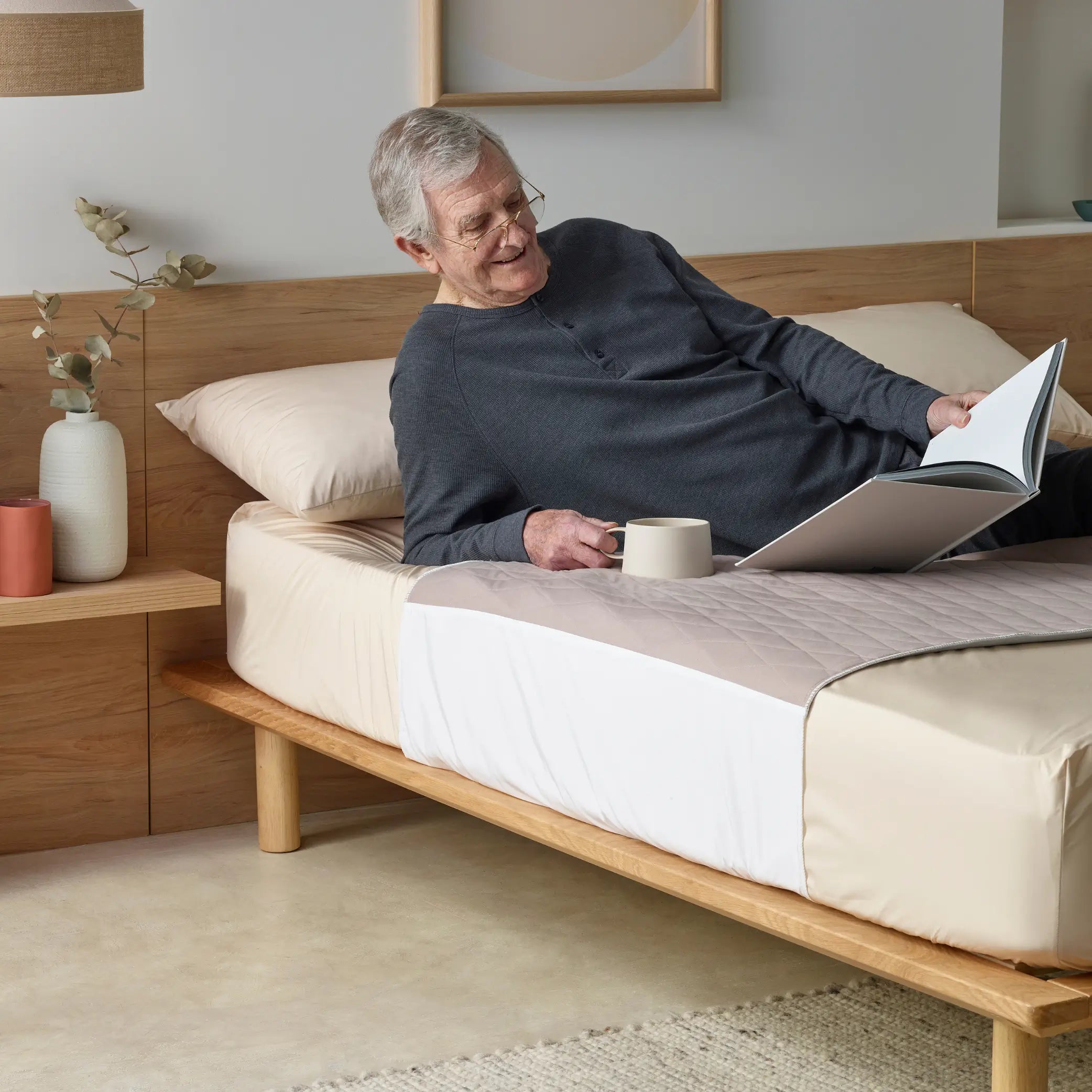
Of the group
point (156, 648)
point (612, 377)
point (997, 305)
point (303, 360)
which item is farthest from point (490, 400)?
point (997, 305)

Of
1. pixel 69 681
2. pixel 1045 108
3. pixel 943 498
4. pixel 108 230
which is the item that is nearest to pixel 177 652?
pixel 69 681

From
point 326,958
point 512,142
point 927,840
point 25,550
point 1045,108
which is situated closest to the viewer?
point 927,840

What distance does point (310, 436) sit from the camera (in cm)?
237

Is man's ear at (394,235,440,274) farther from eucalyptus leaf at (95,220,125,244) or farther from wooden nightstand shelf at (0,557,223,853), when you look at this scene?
wooden nightstand shelf at (0,557,223,853)

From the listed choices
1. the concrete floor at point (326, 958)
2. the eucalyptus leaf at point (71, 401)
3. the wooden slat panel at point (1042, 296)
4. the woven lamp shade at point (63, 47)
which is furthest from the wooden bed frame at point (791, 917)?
the wooden slat panel at point (1042, 296)

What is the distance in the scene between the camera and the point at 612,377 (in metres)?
2.31

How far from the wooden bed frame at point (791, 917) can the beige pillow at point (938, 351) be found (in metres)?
1.11

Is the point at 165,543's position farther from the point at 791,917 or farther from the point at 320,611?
the point at 791,917

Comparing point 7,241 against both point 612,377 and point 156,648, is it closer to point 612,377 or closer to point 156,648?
point 156,648

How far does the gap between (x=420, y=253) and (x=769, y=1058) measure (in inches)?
46.3

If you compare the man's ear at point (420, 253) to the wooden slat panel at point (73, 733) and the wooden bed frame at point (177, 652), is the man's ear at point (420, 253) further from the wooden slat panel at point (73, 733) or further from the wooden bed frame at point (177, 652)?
the wooden slat panel at point (73, 733)

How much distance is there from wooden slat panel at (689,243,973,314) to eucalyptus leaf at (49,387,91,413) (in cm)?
110

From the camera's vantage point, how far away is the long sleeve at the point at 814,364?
2.28 m

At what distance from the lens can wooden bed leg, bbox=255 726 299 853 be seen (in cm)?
251
